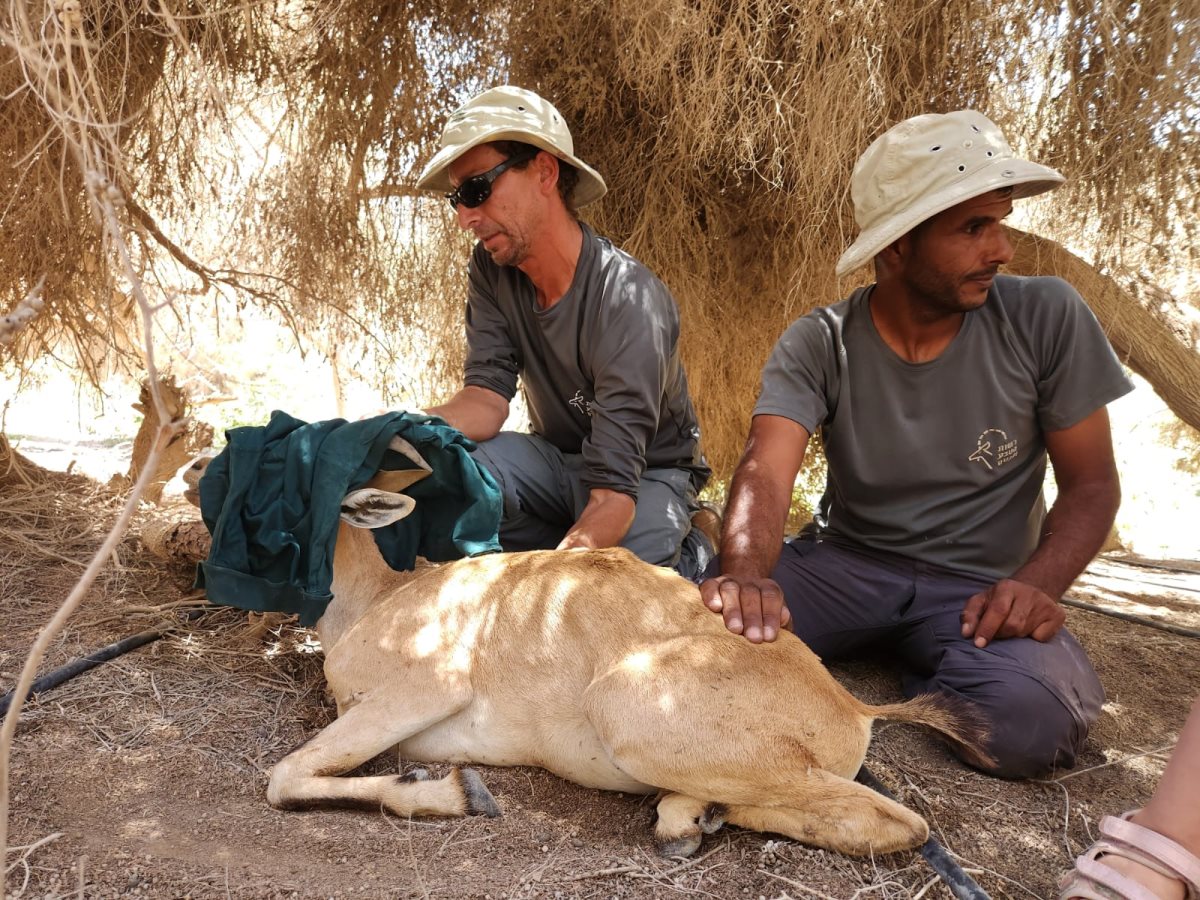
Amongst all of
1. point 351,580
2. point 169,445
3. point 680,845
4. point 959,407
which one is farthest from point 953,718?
point 169,445

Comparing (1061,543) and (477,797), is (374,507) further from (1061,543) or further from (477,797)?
(1061,543)

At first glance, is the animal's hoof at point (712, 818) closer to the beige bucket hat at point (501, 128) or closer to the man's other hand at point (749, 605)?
the man's other hand at point (749, 605)

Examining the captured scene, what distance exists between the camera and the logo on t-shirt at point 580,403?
421 cm

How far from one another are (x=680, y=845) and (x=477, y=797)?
58cm

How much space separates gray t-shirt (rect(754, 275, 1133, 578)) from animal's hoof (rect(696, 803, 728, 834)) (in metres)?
1.46

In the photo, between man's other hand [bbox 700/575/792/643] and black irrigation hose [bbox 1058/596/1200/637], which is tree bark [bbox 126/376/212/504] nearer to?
man's other hand [bbox 700/575/792/643]

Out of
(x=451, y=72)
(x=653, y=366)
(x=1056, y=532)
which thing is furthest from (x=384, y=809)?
(x=451, y=72)

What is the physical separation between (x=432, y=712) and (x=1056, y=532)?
2218 millimetres

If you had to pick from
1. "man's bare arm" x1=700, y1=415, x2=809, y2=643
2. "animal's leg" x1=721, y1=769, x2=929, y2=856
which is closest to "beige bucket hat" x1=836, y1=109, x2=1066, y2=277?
"man's bare arm" x1=700, y1=415, x2=809, y2=643

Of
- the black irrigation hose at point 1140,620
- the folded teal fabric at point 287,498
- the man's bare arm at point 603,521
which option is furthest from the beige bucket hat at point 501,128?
the black irrigation hose at point 1140,620

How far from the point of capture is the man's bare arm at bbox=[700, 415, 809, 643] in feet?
9.15

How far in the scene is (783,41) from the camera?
4656mm

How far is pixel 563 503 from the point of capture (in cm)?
436

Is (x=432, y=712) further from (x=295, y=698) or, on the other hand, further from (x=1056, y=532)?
(x=1056, y=532)
